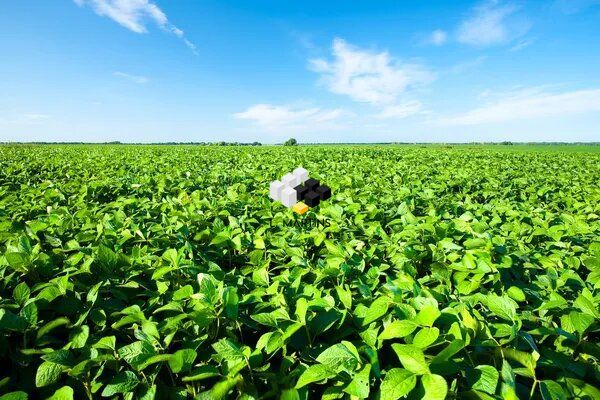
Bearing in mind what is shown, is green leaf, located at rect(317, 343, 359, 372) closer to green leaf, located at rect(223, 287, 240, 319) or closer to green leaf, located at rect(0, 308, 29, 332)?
green leaf, located at rect(223, 287, 240, 319)

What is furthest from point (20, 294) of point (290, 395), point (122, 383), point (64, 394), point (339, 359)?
point (339, 359)

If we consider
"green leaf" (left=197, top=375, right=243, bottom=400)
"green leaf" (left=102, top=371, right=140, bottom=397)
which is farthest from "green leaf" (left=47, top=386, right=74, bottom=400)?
"green leaf" (left=197, top=375, right=243, bottom=400)

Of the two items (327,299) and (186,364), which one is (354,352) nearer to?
(327,299)

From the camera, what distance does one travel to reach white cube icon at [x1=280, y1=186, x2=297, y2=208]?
311 cm

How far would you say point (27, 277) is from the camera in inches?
68.2

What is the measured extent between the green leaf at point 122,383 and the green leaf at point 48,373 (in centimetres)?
19

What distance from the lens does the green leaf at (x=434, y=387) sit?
0.95m

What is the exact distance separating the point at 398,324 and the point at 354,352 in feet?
0.67

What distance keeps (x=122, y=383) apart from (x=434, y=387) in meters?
1.06

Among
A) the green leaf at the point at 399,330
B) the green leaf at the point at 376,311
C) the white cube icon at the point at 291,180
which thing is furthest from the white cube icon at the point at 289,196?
the green leaf at the point at 399,330

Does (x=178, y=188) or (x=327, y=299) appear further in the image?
(x=178, y=188)

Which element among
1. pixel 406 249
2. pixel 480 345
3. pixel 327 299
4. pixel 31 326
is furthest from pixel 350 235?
pixel 31 326

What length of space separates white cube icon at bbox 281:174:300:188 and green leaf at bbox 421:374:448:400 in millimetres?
2342

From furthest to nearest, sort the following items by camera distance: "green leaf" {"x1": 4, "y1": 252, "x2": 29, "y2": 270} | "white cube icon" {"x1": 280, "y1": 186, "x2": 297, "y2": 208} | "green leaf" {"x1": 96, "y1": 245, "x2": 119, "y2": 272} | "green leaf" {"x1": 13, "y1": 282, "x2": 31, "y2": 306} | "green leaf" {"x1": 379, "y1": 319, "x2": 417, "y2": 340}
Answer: "white cube icon" {"x1": 280, "y1": 186, "x2": 297, "y2": 208}
"green leaf" {"x1": 96, "y1": 245, "x2": 119, "y2": 272}
"green leaf" {"x1": 4, "y1": 252, "x2": 29, "y2": 270}
"green leaf" {"x1": 13, "y1": 282, "x2": 31, "y2": 306}
"green leaf" {"x1": 379, "y1": 319, "x2": 417, "y2": 340}
